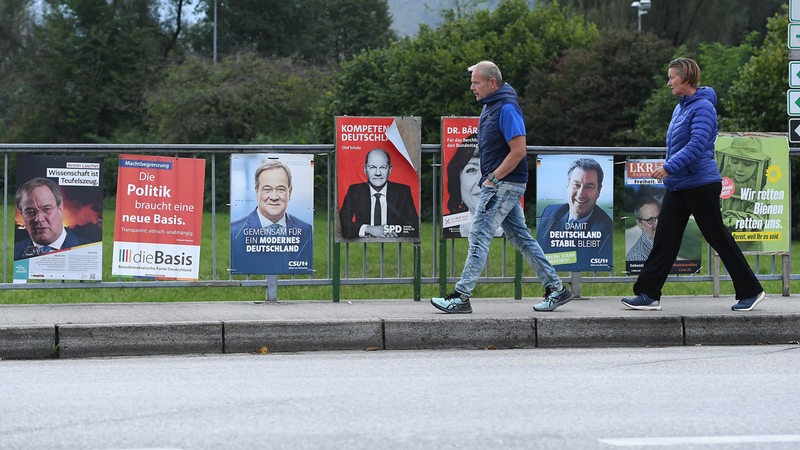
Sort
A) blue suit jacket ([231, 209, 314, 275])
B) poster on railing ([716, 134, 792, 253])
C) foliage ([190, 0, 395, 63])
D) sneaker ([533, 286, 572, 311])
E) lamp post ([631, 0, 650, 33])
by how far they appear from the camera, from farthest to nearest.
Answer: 1. foliage ([190, 0, 395, 63])
2. lamp post ([631, 0, 650, 33])
3. poster on railing ([716, 134, 792, 253])
4. blue suit jacket ([231, 209, 314, 275])
5. sneaker ([533, 286, 572, 311])

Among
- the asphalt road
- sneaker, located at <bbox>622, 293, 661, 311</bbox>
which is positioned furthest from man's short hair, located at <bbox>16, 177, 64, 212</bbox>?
sneaker, located at <bbox>622, 293, 661, 311</bbox>

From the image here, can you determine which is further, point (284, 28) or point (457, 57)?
point (284, 28)

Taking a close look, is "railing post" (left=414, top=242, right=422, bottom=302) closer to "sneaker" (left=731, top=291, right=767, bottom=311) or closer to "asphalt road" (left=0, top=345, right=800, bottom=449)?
"asphalt road" (left=0, top=345, right=800, bottom=449)

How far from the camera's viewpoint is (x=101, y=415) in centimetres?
629

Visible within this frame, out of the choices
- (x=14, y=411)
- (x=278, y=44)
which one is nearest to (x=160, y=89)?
(x=278, y=44)

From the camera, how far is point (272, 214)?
1041 cm

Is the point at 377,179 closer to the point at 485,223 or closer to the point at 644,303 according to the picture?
the point at 485,223

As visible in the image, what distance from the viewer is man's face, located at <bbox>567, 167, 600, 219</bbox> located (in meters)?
10.8

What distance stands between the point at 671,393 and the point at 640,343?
2542mm

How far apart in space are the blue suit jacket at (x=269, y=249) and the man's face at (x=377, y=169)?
659 millimetres

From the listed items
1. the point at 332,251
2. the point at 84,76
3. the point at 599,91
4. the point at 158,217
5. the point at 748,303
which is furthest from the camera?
the point at 84,76

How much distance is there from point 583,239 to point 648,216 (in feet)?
1.94

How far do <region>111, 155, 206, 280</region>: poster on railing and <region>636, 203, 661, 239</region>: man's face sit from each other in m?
3.70

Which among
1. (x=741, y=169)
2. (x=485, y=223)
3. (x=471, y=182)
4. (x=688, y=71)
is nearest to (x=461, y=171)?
(x=471, y=182)
